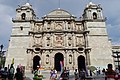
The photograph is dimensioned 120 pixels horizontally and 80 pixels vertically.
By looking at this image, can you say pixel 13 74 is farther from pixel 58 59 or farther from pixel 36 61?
pixel 36 61

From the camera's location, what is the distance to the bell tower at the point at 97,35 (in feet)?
115

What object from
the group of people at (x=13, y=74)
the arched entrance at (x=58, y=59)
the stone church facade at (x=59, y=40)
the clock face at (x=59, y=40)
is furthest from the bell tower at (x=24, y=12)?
the group of people at (x=13, y=74)

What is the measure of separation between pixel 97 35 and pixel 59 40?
23.6 feet

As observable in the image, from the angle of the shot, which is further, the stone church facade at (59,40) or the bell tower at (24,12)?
the bell tower at (24,12)

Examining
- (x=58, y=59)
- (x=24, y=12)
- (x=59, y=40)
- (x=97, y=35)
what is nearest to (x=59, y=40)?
(x=59, y=40)

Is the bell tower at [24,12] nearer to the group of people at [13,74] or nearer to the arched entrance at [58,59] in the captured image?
the arched entrance at [58,59]

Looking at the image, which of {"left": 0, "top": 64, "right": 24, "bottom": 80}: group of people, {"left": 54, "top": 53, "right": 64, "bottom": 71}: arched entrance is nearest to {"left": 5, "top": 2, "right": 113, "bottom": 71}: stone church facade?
{"left": 54, "top": 53, "right": 64, "bottom": 71}: arched entrance

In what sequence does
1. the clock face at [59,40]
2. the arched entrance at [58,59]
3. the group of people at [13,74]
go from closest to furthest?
1. the group of people at [13,74]
2. the arched entrance at [58,59]
3. the clock face at [59,40]

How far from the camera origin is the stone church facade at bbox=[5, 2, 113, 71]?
116 feet

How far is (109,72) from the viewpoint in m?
9.93

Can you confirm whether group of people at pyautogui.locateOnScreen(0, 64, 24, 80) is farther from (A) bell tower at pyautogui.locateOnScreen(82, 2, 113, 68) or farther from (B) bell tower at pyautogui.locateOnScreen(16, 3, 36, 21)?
(B) bell tower at pyautogui.locateOnScreen(16, 3, 36, 21)

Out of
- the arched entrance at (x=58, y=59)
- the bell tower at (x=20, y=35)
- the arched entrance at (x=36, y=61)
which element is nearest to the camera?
the bell tower at (x=20, y=35)

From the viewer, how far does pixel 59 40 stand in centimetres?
3706

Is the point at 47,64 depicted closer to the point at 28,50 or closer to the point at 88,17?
the point at 28,50
